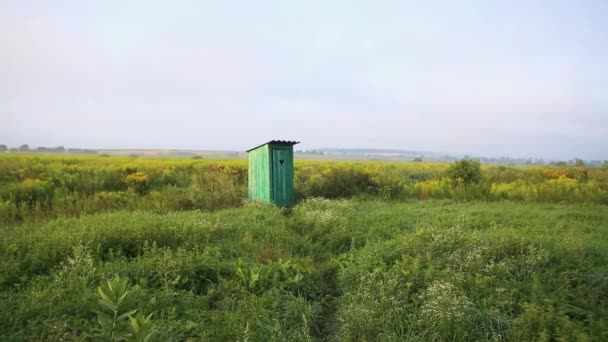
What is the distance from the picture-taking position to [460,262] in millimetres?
5113

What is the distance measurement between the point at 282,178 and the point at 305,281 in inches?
237

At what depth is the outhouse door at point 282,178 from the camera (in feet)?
35.1

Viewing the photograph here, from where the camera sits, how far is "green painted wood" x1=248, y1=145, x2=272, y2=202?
35.0 ft

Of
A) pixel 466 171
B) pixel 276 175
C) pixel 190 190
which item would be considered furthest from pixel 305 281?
pixel 466 171

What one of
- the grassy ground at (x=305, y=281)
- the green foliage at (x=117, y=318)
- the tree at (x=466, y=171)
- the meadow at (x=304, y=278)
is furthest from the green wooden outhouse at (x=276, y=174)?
the green foliage at (x=117, y=318)

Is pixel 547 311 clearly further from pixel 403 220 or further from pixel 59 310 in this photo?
pixel 59 310

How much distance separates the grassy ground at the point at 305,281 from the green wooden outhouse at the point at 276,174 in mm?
3335

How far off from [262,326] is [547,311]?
10.2 ft

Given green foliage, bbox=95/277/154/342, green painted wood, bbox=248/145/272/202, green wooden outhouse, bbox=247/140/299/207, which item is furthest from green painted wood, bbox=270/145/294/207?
green foliage, bbox=95/277/154/342

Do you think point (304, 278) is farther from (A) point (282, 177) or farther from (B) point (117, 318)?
(A) point (282, 177)

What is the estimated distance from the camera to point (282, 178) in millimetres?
10859

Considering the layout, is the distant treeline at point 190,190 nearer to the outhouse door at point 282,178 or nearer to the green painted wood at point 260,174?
the green painted wood at point 260,174

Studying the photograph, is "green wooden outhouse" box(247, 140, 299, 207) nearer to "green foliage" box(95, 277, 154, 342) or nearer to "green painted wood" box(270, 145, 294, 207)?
"green painted wood" box(270, 145, 294, 207)

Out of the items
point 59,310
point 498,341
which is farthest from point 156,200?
point 498,341
